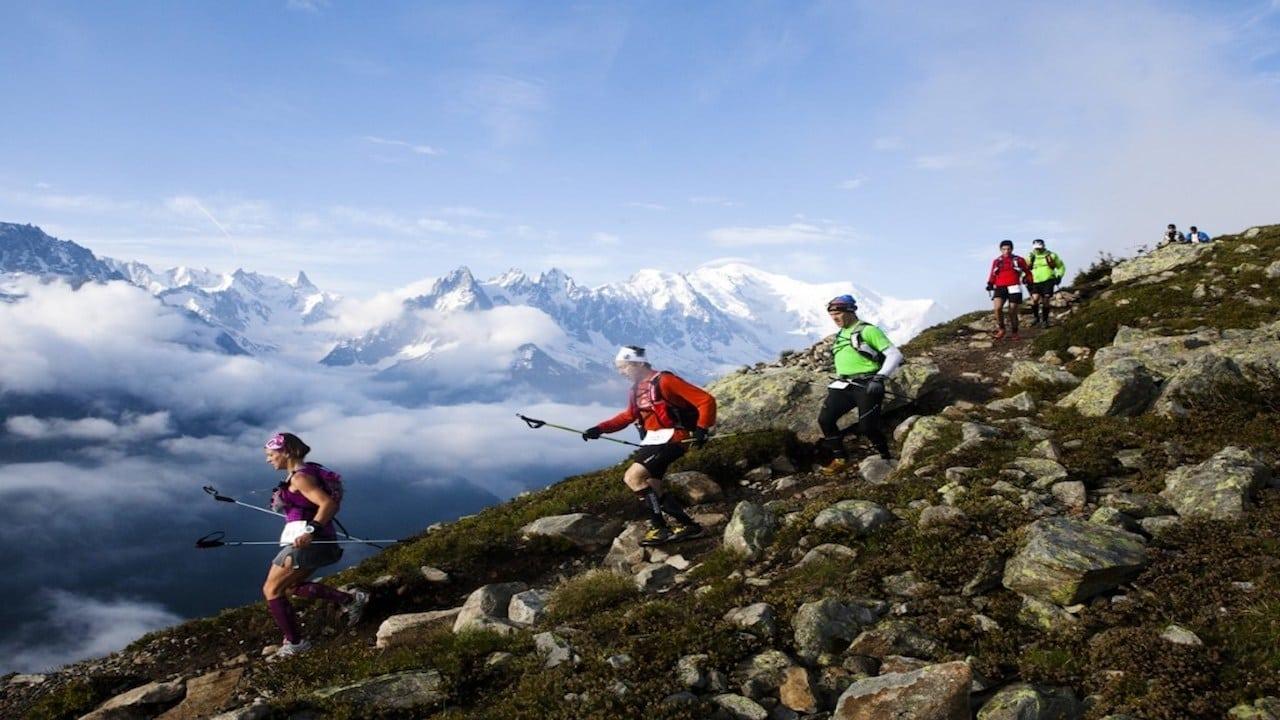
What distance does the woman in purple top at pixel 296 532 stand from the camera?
9859 millimetres

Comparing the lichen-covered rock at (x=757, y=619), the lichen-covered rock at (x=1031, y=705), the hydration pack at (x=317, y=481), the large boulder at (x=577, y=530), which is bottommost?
the large boulder at (x=577, y=530)

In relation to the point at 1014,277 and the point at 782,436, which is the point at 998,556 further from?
the point at 1014,277

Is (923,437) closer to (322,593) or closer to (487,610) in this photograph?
(487,610)

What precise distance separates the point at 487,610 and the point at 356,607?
299 centimetres

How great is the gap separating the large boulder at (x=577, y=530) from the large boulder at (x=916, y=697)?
816 cm

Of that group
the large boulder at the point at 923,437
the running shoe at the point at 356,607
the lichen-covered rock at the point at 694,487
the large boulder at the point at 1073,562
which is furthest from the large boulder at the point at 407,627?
the large boulder at the point at 923,437

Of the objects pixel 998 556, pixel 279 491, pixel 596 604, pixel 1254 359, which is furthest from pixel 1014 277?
pixel 279 491

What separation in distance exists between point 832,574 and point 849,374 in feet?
19.5

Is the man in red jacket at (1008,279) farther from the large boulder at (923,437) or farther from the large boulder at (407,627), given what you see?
the large boulder at (407,627)

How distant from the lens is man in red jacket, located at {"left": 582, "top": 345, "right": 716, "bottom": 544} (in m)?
11.3

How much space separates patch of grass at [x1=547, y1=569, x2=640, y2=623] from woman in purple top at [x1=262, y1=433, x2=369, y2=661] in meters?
3.26

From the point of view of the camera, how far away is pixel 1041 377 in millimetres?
16594

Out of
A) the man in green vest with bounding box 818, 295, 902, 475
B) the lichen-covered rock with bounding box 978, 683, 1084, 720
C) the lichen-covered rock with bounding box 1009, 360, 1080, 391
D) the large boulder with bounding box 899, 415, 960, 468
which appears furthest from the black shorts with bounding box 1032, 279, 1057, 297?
the lichen-covered rock with bounding box 978, 683, 1084, 720

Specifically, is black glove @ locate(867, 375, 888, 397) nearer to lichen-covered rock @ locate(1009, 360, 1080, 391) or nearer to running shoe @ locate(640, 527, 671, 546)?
running shoe @ locate(640, 527, 671, 546)
